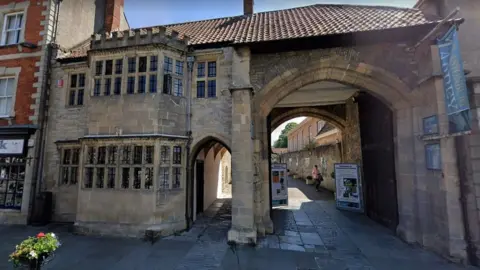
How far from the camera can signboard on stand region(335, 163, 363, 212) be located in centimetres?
1115

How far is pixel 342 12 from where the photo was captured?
9.75 m

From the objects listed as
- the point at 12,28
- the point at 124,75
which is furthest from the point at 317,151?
the point at 12,28

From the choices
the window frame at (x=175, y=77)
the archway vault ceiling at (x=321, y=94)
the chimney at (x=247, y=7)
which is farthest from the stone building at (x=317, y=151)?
the window frame at (x=175, y=77)

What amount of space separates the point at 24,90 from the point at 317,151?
19.9 metres

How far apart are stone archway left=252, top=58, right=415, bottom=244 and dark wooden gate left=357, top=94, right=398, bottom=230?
1.91 ft

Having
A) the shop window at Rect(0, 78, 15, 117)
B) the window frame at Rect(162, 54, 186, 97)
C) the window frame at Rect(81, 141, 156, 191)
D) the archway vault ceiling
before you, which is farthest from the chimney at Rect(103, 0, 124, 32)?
the archway vault ceiling

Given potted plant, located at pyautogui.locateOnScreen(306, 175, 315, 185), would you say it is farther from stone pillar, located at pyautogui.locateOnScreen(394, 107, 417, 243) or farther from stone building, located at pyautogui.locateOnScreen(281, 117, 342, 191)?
stone pillar, located at pyautogui.locateOnScreen(394, 107, 417, 243)

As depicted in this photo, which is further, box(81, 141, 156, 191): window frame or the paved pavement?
box(81, 141, 156, 191): window frame

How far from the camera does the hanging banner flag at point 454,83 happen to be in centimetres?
550

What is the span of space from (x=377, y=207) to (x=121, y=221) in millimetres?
9950

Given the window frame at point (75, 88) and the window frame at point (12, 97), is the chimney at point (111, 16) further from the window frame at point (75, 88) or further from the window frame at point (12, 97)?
the window frame at point (12, 97)

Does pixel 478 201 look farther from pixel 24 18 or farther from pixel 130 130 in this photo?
pixel 24 18

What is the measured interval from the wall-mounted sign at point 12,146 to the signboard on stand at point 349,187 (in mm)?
14568

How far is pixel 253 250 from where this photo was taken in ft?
21.9
